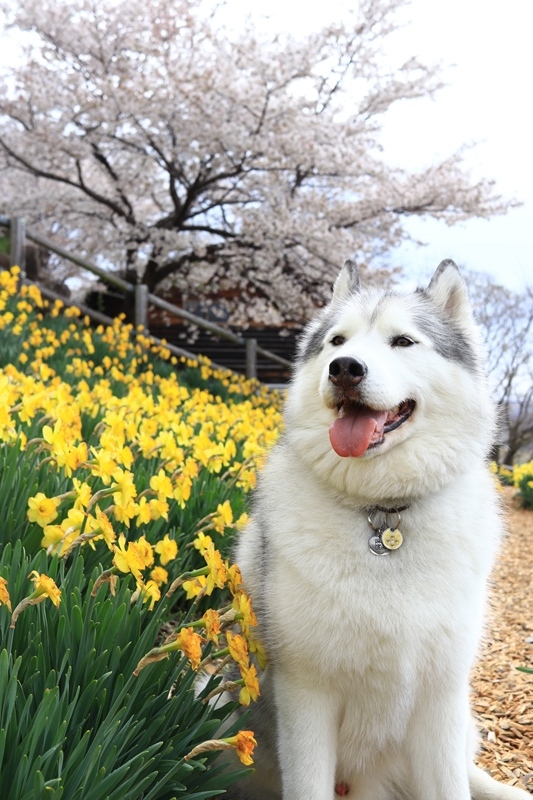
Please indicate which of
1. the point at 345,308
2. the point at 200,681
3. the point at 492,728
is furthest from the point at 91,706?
the point at 492,728

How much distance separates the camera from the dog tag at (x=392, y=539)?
5.85 feet

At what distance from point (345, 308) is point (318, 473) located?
0.54 meters

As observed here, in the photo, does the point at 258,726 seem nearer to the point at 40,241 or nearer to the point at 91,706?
the point at 91,706

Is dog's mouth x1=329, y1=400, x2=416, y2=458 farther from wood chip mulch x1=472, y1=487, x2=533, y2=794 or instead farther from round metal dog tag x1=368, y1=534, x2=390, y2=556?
wood chip mulch x1=472, y1=487, x2=533, y2=794

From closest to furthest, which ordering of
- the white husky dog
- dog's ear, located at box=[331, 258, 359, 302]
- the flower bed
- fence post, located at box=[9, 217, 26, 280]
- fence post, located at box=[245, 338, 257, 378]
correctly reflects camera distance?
1. the flower bed
2. the white husky dog
3. dog's ear, located at box=[331, 258, 359, 302]
4. fence post, located at box=[9, 217, 26, 280]
5. fence post, located at box=[245, 338, 257, 378]

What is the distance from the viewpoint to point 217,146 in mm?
11109

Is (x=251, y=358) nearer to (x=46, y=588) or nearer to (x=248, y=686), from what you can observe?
(x=248, y=686)

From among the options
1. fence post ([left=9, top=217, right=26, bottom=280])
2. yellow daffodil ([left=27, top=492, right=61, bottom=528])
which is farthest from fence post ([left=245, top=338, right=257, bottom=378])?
yellow daffodil ([left=27, top=492, right=61, bottom=528])

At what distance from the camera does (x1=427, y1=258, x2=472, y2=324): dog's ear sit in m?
2.18

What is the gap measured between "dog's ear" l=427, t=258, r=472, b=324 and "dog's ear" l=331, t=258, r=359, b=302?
10.1 inches

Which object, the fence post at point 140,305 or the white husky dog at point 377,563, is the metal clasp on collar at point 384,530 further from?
the fence post at point 140,305

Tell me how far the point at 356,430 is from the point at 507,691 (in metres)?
2.13

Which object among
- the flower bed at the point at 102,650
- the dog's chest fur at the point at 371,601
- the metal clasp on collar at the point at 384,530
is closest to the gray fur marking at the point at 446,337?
the dog's chest fur at the point at 371,601

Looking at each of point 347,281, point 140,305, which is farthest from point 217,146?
point 347,281
